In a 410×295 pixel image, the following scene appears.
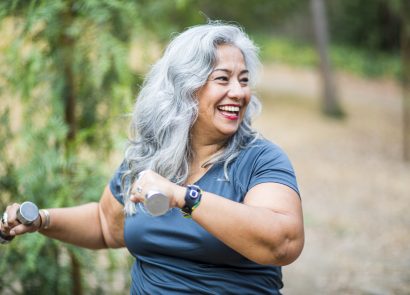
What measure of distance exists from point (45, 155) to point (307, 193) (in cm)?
672

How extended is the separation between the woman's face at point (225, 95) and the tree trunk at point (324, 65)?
13207mm

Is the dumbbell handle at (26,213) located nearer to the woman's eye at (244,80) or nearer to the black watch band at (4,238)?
the black watch band at (4,238)

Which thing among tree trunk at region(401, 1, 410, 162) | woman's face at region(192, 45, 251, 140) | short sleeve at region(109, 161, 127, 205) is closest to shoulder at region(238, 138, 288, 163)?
woman's face at region(192, 45, 251, 140)

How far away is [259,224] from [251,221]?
3 centimetres

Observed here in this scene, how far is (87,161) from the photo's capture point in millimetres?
3465

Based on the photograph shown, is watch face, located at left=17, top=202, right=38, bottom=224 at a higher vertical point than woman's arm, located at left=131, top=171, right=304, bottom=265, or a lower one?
lower

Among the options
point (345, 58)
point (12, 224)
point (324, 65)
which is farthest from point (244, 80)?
point (345, 58)

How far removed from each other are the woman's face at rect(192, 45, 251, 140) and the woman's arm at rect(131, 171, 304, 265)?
434 millimetres

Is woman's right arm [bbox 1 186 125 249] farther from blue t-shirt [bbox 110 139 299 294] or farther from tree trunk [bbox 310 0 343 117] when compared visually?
tree trunk [bbox 310 0 343 117]

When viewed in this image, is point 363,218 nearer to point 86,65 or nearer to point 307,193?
point 307,193

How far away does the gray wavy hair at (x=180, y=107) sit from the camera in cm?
223

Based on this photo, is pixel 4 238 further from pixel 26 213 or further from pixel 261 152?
pixel 261 152

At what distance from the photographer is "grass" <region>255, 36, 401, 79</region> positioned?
20.9 m

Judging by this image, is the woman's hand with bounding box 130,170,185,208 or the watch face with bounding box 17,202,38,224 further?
the watch face with bounding box 17,202,38,224
